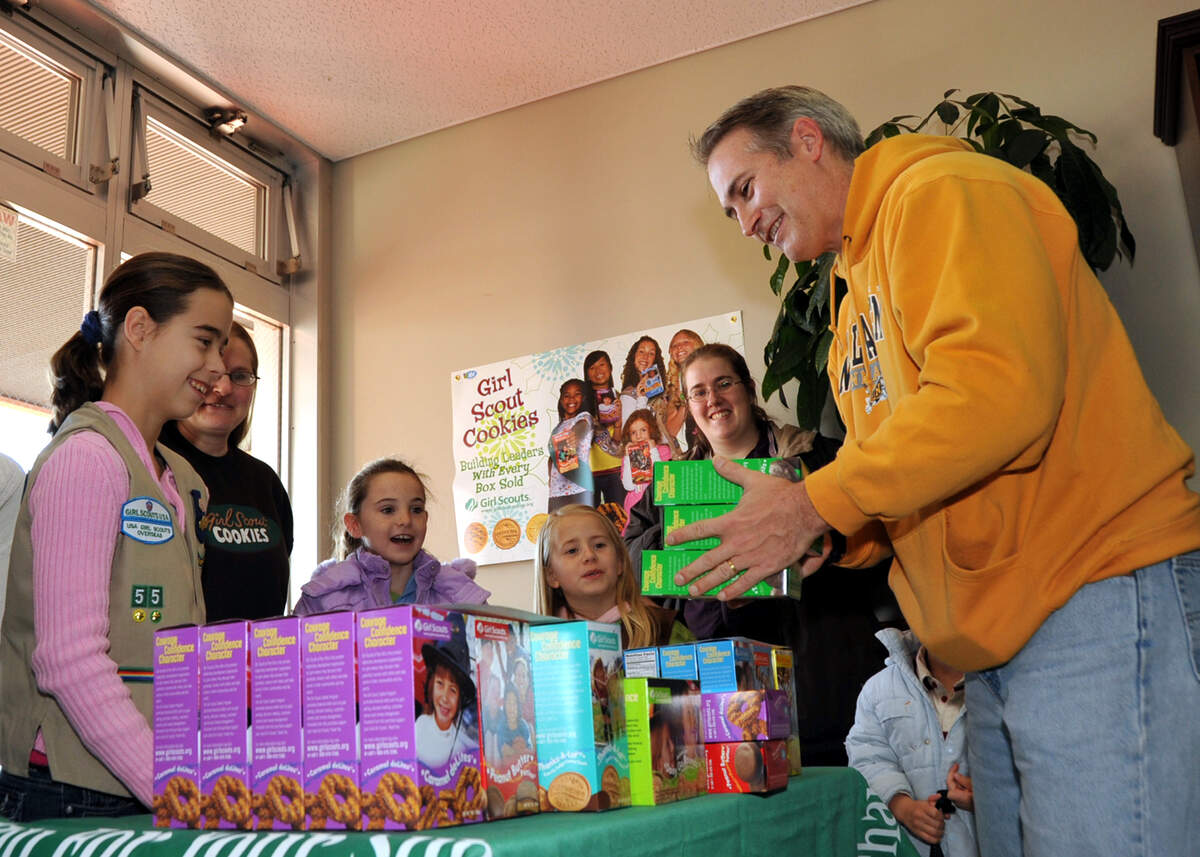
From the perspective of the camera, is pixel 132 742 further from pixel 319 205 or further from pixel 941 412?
pixel 319 205

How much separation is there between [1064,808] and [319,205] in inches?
142

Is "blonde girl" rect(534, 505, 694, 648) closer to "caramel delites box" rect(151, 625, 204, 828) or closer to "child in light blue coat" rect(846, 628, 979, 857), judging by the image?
"child in light blue coat" rect(846, 628, 979, 857)

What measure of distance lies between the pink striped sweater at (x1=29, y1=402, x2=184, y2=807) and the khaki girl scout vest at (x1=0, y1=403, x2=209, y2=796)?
24mm

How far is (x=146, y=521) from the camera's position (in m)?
1.30

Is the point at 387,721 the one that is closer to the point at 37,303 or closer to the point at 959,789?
the point at 959,789

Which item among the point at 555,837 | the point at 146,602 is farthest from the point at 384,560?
the point at 555,837

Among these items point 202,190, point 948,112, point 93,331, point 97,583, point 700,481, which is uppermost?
point 202,190

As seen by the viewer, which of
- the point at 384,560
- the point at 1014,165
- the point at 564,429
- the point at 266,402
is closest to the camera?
the point at 1014,165

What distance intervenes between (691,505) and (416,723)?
60 cm

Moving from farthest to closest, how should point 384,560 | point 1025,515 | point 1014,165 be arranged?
point 384,560
point 1014,165
point 1025,515

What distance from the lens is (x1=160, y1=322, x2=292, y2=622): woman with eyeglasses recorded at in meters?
2.21

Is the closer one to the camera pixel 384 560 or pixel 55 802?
pixel 55 802

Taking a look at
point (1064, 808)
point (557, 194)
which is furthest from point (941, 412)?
point (557, 194)

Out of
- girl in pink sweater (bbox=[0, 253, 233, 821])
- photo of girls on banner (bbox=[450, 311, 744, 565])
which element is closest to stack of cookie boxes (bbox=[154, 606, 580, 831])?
girl in pink sweater (bbox=[0, 253, 233, 821])
